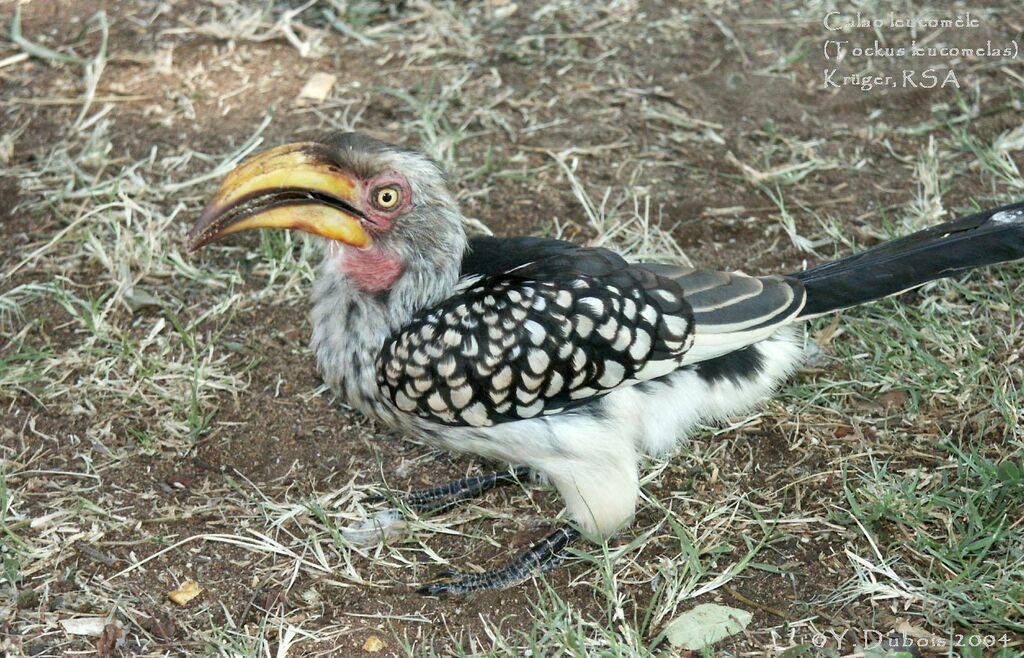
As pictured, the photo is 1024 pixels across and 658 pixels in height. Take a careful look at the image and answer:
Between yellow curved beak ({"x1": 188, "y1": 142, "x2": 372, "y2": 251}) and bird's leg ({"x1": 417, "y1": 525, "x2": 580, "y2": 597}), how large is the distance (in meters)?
1.04

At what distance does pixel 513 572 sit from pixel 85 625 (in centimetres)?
122

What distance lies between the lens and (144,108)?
5113 mm

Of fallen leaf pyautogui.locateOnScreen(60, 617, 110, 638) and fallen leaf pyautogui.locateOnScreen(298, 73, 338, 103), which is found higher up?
fallen leaf pyautogui.locateOnScreen(298, 73, 338, 103)

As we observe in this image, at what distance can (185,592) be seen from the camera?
3139 mm

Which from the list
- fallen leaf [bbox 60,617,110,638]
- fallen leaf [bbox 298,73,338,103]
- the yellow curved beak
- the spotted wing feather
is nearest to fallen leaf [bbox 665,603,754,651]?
the spotted wing feather

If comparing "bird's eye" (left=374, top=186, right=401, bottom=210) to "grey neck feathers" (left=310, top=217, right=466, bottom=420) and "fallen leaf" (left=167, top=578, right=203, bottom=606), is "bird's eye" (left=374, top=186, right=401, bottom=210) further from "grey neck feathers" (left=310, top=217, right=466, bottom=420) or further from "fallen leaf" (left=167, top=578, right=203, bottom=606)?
"fallen leaf" (left=167, top=578, right=203, bottom=606)

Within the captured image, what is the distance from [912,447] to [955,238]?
68cm

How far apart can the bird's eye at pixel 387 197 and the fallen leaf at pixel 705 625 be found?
1469mm

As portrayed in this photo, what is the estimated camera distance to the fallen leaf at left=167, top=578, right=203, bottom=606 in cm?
311

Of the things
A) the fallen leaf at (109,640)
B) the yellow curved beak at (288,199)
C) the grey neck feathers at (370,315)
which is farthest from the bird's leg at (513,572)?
the yellow curved beak at (288,199)

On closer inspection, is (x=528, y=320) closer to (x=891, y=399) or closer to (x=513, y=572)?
(x=513, y=572)

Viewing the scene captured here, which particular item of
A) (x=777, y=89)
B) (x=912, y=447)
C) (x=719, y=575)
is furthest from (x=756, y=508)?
(x=777, y=89)

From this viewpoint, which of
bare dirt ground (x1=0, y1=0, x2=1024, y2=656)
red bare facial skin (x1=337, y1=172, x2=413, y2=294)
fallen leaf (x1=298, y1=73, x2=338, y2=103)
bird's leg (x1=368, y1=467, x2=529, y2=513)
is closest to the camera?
bare dirt ground (x1=0, y1=0, x2=1024, y2=656)

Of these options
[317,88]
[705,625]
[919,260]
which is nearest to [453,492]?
[705,625]
